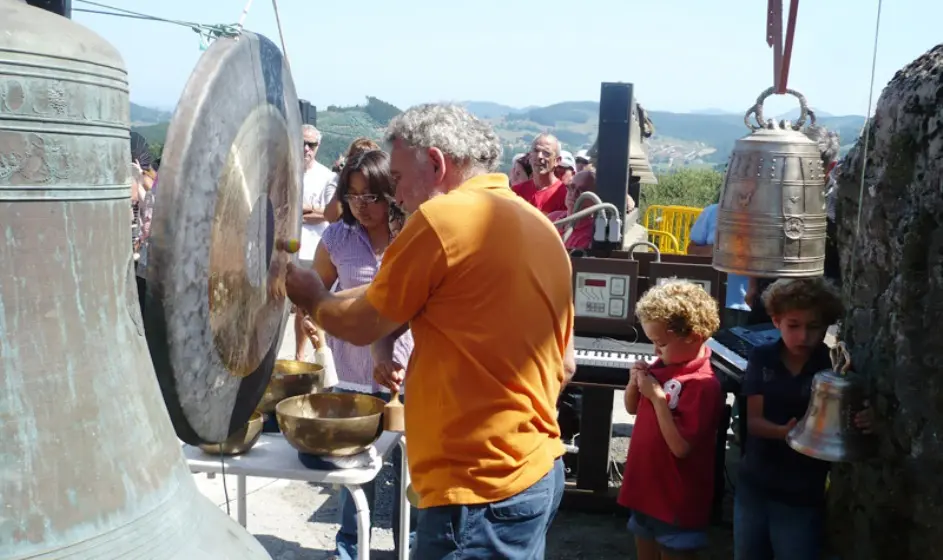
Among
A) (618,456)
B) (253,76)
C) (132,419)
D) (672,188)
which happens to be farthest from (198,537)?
(672,188)

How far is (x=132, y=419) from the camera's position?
163 cm

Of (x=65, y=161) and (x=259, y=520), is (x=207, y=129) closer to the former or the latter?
(x=65, y=161)

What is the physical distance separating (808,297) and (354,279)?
186cm

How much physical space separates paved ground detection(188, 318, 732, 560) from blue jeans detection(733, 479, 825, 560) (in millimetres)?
1115

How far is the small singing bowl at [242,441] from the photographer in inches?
125

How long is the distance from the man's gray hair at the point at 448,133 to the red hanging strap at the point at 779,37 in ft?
3.42

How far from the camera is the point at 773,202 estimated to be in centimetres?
328

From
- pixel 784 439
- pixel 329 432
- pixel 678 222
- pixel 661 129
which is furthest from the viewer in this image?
pixel 661 129

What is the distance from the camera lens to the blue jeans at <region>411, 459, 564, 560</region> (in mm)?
2330

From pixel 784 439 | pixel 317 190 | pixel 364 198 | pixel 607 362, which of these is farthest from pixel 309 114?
pixel 784 439

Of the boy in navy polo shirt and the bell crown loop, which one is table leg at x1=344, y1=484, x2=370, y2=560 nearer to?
the boy in navy polo shirt

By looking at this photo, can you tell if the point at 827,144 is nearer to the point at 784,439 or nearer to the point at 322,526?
the point at 784,439

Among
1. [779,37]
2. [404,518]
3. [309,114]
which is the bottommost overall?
[404,518]

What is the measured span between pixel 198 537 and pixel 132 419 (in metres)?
0.27
